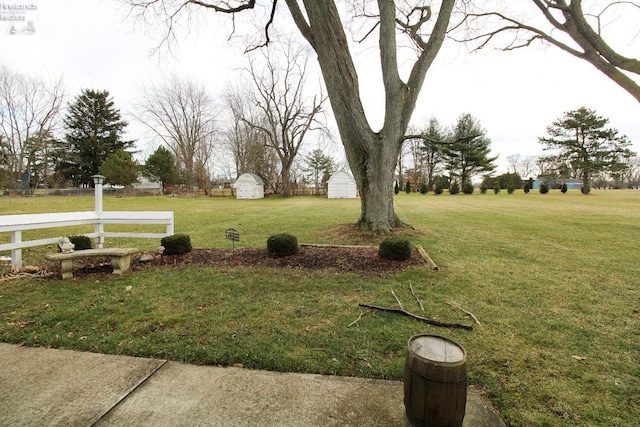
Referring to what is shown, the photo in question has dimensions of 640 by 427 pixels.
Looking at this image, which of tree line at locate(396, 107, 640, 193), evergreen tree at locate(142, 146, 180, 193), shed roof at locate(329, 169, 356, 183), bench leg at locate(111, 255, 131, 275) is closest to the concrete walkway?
bench leg at locate(111, 255, 131, 275)

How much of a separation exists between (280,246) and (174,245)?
2.19 metres

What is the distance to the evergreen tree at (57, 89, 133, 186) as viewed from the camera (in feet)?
126

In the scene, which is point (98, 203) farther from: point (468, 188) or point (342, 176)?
point (468, 188)

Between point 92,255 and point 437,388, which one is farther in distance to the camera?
point 92,255

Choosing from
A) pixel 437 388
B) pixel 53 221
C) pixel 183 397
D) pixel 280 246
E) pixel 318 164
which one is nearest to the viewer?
pixel 437 388

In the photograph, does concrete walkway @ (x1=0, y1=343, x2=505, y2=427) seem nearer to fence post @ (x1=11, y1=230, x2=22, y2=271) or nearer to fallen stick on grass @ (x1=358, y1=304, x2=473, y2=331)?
fallen stick on grass @ (x1=358, y1=304, x2=473, y2=331)

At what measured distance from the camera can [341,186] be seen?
119ft

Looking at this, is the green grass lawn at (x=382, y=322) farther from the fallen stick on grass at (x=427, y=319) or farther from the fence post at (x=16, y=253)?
the fence post at (x=16, y=253)

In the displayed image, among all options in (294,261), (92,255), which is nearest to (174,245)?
(92,255)

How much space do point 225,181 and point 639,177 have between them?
85.1 metres

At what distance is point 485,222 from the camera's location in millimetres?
11852

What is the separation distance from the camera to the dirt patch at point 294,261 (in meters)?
5.30

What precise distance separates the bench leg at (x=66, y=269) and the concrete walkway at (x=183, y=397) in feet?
8.52

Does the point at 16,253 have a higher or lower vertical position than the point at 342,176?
lower
